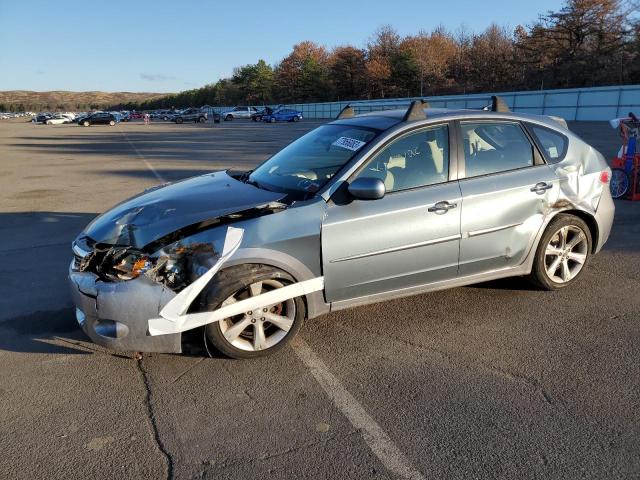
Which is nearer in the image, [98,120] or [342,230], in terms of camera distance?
[342,230]

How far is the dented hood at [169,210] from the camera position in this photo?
3.59 metres

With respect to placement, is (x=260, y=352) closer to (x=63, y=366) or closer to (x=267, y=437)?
(x=267, y=437)

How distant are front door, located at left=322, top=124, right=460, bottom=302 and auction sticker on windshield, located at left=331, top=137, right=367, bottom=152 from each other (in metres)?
0.20

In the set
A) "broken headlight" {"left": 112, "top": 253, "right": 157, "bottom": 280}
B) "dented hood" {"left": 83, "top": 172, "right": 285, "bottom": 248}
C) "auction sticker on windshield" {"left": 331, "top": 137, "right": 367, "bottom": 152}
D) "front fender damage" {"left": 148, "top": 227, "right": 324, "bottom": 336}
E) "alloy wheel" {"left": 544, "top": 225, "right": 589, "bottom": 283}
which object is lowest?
"alloy wheel" {"left": 544, "top": 225, "right": 589, "bottom": 283}

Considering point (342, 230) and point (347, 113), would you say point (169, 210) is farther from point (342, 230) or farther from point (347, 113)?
point (347, 113)

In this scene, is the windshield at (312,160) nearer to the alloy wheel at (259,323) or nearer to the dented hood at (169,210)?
the dented hood at (169,210)

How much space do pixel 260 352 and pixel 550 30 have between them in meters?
63.2

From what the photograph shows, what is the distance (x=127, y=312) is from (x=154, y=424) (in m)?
0.75

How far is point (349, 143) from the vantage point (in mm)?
4191

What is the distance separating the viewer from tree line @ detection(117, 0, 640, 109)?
5031 centimetres

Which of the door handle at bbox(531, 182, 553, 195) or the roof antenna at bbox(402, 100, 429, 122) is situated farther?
the door handle at bbox(531, 182, 553, 195)

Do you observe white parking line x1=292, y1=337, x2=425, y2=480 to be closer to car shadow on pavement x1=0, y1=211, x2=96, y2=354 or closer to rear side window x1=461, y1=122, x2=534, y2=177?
car shadow on pavement x1=0, y1=211, x2=96, y2=354

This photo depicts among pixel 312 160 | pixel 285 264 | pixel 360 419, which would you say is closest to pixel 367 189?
pixel 285 264

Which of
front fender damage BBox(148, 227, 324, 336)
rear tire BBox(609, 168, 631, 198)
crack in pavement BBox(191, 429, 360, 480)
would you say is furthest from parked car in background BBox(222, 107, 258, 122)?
crack in pavement BBox(191, 429, 360, 480)
